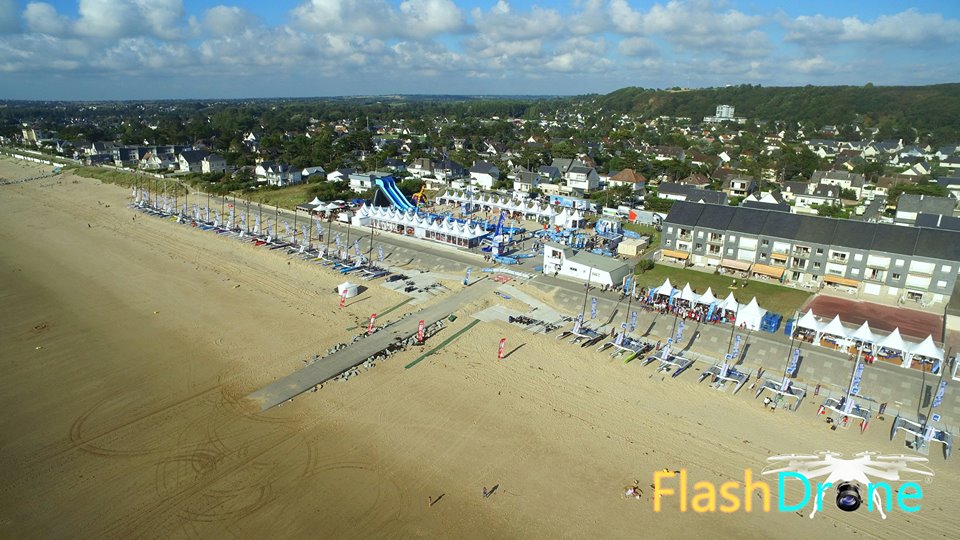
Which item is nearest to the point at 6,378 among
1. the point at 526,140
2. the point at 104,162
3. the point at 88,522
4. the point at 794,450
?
the point at 88,522

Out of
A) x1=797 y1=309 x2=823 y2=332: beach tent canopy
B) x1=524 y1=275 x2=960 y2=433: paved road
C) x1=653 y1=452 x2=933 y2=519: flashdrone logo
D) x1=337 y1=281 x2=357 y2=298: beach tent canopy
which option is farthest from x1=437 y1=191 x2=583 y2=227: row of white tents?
x1=653 y1=452 x2=933 y2=519: flashdrone logo

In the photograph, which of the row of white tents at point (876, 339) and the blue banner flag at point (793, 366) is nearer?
the blue banner flag at point (793, 366)

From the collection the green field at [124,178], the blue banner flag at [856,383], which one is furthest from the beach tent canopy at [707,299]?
the green field at [124,178]

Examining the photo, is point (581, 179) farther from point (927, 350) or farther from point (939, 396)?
point (939, 396)

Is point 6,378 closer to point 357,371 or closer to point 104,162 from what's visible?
point 357,371

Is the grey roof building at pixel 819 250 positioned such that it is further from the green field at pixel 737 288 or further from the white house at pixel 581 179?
the white house at pixel 581 179

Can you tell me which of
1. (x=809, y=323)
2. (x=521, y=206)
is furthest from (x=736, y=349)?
(x=521, y=206)

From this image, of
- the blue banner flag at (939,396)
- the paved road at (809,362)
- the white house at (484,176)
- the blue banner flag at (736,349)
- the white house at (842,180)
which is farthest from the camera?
the white house at (484,176)
